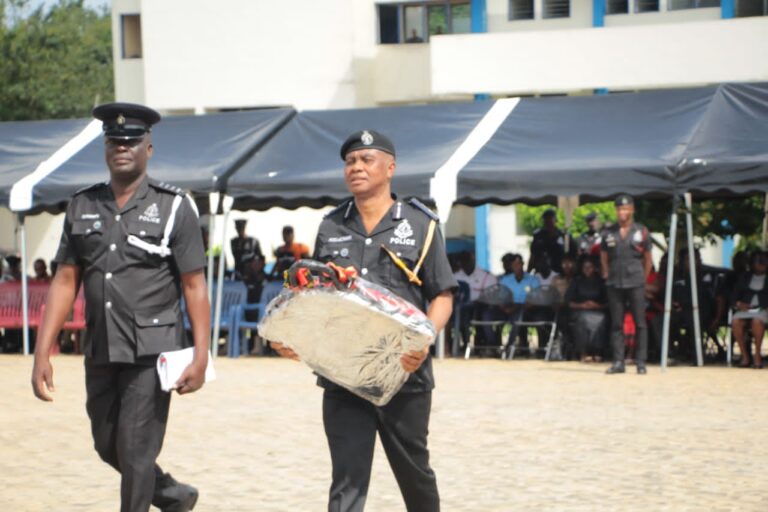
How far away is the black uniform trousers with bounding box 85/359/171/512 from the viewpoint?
6.34 metres

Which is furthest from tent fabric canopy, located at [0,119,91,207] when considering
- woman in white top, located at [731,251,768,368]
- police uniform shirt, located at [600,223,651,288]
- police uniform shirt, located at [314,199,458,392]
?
police uniform shirt, located at [314,199,458,392]

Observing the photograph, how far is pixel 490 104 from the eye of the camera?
19672 mm

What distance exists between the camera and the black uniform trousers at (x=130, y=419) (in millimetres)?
6340

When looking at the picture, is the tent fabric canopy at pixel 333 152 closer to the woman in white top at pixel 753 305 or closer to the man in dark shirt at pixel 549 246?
Answer: the man in dark shirt at pixel 549 246

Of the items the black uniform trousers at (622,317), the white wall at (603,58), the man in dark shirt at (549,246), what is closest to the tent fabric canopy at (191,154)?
the man in dark shirt at (549,246)

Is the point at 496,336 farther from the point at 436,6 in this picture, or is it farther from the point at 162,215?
the point at 436,6

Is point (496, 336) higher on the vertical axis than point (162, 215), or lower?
lower

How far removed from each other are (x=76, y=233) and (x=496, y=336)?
13933 mm

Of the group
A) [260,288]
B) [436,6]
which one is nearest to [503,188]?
[260,288]

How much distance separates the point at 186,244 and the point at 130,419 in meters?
0.77

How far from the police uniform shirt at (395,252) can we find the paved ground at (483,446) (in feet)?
7.18

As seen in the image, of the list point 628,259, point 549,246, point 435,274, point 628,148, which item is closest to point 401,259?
point 435,274

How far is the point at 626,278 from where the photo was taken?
16.5 meters

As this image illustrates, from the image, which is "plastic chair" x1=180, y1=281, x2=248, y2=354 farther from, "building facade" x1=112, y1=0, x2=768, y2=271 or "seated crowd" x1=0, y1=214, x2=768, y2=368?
"building facade" x1=112, y1=0, x2=768, y2=271
